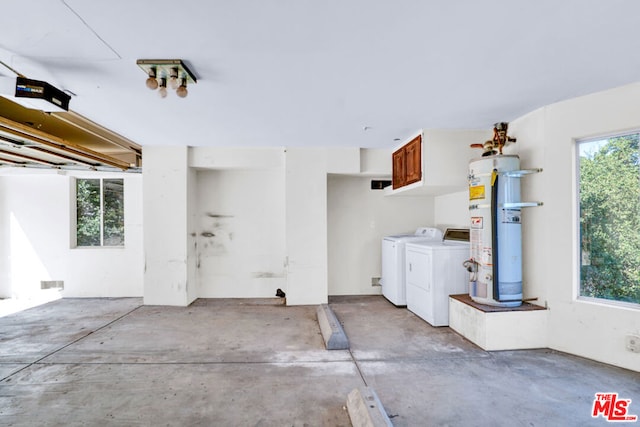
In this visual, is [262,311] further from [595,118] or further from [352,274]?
[595,118]

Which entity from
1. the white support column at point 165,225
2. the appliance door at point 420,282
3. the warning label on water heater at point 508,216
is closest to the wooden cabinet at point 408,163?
the appliance door at point 420,282

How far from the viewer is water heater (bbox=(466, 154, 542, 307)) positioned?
3121 mm

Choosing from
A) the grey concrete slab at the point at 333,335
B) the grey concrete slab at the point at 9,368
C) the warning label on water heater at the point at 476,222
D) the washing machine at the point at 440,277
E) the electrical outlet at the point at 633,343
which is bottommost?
the grey concrete slab at the point at 9,368

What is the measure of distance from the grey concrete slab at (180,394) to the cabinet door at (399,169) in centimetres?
273

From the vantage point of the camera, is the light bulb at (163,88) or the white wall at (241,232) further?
the white wall at (241,232)

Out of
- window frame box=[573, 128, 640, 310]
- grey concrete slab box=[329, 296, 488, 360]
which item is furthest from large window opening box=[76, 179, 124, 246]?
window frame box=[573, 128, 640, 310]

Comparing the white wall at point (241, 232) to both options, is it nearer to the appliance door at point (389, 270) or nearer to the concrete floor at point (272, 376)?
the concrete floor at point (272, 376)

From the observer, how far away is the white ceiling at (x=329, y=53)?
5.54 ft

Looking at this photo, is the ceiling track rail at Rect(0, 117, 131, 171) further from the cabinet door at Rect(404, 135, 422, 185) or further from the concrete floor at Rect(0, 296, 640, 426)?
the cabinet door at Rect(404, 135, 422, 185)

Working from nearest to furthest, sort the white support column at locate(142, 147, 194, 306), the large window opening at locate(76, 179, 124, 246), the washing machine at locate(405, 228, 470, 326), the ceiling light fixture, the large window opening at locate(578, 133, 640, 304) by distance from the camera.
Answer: the ceiling light fixture → the large window opening at locate(578, 133, 640, 304) → the washing machine at locate(405, 228, 470, 326) → the white support column at locate(142, 147, 194, 306) → the large window opening at locate(76, 179, 124, 246)

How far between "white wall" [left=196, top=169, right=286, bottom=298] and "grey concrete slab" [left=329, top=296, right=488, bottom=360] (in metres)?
1.40

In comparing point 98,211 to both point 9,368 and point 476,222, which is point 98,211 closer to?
point 9,368

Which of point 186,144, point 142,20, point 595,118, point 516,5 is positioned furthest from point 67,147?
point 595,118

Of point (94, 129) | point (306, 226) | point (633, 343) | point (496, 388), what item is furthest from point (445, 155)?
point (94, 129)
